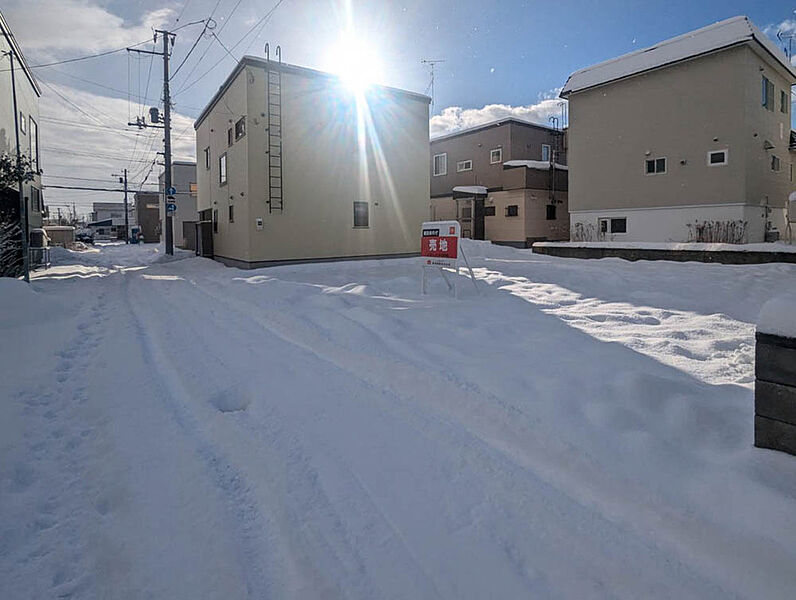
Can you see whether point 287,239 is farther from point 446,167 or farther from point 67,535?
point 446,167

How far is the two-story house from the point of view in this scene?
2455 centimetres

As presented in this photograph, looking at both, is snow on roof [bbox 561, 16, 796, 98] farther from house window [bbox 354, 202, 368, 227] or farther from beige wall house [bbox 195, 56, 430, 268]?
house window [bbox 354, 202, 368, 227]

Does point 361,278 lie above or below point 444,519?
above

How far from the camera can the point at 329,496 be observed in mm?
2691

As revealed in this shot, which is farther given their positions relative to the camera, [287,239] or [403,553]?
[287,239]

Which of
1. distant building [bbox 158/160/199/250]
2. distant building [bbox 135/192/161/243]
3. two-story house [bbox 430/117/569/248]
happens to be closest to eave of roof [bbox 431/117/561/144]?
two-story house [bbox 430/117/569/248]

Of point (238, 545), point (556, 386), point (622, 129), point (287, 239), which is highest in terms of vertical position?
point (622, 129)

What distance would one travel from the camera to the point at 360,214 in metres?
17.7

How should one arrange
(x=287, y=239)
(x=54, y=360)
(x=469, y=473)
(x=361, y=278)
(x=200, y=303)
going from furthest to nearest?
(x=287, y=239)
(x=361, y=278)
(x=200, y=303)
(x=54, y=360)
(x=469, y=473)

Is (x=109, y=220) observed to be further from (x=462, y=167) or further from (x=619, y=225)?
(x=619, y=225)

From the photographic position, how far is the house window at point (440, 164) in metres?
30.0

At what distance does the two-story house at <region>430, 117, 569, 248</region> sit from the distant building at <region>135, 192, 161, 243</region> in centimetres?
3353

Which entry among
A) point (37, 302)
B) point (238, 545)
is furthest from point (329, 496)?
point (37, 302)

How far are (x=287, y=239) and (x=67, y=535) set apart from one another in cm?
1420
